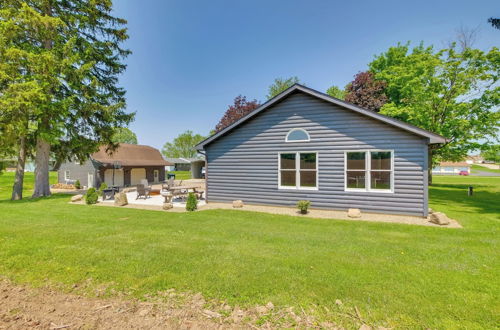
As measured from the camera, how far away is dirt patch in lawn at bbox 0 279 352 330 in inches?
112

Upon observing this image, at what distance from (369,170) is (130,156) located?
86.3 feet

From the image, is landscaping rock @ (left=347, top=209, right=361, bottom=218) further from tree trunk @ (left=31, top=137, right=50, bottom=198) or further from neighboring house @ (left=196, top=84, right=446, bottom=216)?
tree trunk @ (left=31, top=137, right=50, bottom=198)

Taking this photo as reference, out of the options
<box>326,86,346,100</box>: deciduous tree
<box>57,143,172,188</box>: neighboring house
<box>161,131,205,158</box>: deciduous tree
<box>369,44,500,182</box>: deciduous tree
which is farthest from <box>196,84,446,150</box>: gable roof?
<box>161,131,205,158</box>: deciduous tree

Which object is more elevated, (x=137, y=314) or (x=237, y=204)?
(x=237, y=204)

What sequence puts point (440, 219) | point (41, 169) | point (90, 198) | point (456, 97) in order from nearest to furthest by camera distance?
point (440, 219) → point (90, 198) → point (41, 169) → point (456, 97)

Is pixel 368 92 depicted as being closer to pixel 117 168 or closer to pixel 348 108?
pixel 348 108

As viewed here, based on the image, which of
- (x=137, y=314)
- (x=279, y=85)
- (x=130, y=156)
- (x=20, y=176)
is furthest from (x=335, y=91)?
(x=137, y=314)

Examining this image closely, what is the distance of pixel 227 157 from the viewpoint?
38.9 feet

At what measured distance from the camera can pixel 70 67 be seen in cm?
1378

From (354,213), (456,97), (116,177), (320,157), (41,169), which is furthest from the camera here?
(116,177)

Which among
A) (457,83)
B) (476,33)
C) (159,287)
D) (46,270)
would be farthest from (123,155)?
(476,33)

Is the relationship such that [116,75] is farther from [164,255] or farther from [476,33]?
[476,33]

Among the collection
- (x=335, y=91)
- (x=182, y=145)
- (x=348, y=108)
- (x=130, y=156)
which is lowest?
(x=130, y=156)

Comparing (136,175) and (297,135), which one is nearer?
(297,135)
